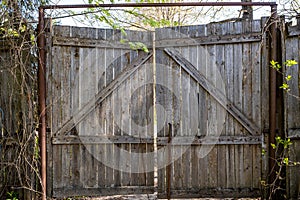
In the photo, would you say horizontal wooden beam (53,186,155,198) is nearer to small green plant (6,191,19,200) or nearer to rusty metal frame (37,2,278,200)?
rusty metal frame (37,2,278,200)

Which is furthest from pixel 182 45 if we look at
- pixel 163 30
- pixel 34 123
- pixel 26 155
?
pixel 26 155

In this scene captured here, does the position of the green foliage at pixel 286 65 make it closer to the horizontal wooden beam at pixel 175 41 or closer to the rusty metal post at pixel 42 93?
the horizontal wooden beam at pixel 175 41

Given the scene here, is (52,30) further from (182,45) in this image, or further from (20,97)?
(182,45)

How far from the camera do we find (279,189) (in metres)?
3.96

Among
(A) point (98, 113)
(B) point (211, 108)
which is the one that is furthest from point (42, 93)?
(B) point (211, 108)

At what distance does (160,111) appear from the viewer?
4352mm

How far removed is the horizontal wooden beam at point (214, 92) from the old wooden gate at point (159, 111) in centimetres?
1

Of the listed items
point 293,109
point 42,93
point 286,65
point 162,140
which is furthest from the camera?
point 162,140

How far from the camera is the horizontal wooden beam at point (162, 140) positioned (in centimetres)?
418

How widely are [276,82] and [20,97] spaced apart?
300 centimetres

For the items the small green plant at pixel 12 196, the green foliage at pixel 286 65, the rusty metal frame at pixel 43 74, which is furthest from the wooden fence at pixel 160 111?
the small green plant at pixel 12 196

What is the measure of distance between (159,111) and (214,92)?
2.35 feet

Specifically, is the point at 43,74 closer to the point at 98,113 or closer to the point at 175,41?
the point at 98,113

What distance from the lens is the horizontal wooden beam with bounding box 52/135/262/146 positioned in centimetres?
418
